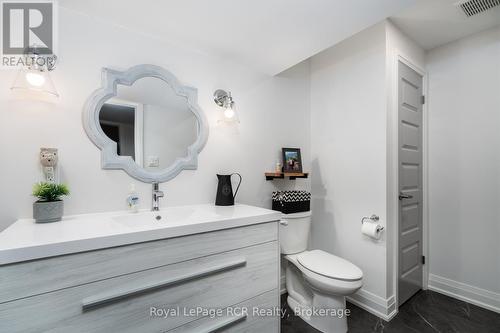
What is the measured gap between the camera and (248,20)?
1393mm

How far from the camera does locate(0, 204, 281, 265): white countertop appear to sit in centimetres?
81

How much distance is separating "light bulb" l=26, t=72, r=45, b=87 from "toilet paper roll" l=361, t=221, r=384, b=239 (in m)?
2.36

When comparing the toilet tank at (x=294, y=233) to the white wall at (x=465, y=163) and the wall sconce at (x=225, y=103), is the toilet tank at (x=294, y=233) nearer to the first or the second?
the wall sconce at (x=225, y=103)

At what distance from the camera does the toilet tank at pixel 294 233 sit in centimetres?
193

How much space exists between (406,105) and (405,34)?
0.64 meters

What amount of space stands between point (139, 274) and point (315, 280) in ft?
3.94

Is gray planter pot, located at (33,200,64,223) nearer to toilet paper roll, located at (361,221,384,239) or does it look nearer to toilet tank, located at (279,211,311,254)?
toilet tank, located at (279,211,311,254)

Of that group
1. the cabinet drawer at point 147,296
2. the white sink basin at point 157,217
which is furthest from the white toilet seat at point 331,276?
the white sink basin at point 157,217

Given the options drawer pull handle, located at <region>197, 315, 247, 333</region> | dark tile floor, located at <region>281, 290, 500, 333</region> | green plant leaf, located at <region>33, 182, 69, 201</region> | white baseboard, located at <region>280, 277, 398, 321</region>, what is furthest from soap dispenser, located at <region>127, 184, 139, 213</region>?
white baseboard, located at <region>280, 277, 398, 321</region>

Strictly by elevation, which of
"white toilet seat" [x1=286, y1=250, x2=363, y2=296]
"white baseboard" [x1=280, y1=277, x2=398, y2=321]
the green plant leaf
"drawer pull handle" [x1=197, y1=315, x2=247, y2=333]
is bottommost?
"white baseboard" [x1=280, y1=277, x2=398, y2=321]

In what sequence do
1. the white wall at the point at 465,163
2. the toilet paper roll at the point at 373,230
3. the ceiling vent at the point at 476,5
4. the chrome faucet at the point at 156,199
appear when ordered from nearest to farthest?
the chrome faucet at the point at 156,199 < the ceiling vent at the point at 476,5 < the toilet paper roll at the point at 373,230 < the white wall at the point at 465,163

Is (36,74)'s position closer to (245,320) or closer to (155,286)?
(155,286)

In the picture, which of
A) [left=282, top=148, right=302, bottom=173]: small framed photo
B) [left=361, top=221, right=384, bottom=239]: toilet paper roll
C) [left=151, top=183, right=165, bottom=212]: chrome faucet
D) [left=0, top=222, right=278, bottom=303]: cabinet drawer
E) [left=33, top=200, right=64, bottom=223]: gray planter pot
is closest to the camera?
[left=0, top=222, right=278, bottom=303]: cabinet drawer

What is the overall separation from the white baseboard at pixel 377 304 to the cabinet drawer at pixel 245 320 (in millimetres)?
913
